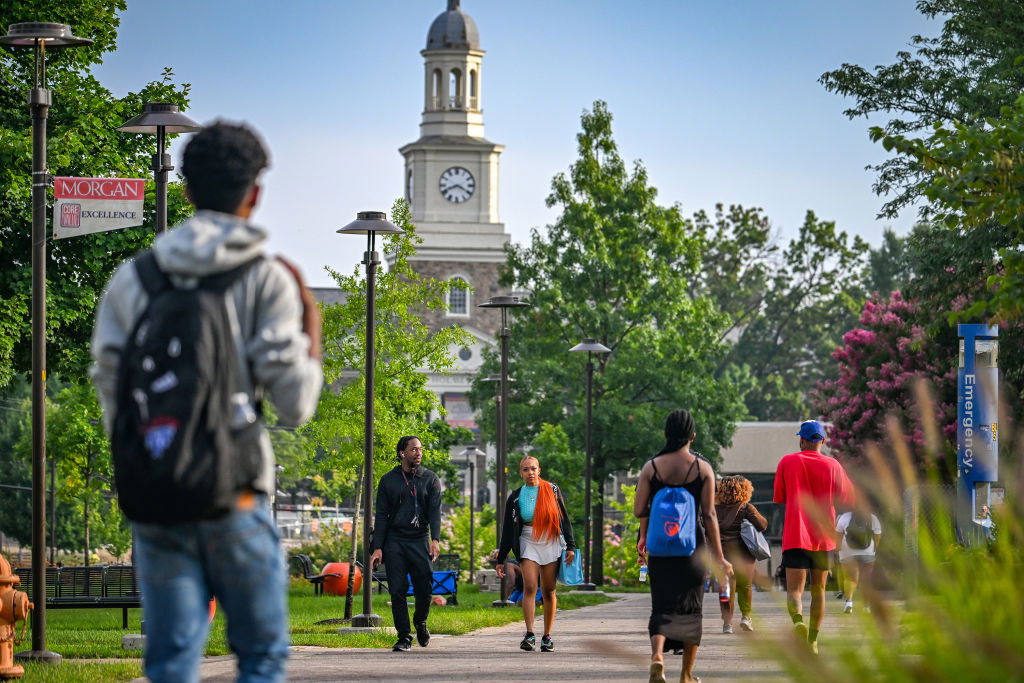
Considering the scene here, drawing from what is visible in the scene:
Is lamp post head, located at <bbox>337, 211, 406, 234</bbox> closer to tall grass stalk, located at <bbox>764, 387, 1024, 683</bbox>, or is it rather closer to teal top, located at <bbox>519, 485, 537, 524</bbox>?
teal top, located at <bbox>519, 485, 537, 524</bbox>

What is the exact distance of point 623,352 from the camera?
4444cm

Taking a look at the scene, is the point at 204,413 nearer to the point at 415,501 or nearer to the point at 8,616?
the point at 8,616

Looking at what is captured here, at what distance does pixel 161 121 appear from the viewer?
49.0ft

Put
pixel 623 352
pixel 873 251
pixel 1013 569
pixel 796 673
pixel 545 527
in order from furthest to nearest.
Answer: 1. pixel 873 251
2. pixel 623 352
3. pixel 545 527
4. pixel 1013 569
5. pixel 796 673

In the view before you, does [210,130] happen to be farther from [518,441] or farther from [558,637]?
[518,441]

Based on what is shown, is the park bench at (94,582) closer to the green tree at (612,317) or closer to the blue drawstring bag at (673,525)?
the blue drawstring bag at (673,525)

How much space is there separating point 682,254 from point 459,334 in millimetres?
11337

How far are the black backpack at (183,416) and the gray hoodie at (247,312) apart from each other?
6 cm

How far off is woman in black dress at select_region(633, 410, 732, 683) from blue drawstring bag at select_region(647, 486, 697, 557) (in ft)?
0.25

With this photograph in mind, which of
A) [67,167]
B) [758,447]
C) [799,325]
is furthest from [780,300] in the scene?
[67,167]

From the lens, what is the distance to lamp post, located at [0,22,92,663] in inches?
504

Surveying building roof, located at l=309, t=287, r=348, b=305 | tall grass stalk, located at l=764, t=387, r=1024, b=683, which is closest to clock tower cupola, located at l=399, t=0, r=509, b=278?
building roof, located at l=309, t=287, r=348, b=305

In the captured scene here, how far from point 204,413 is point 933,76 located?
28.6m

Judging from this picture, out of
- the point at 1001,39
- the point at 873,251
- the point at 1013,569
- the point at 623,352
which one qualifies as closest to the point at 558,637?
the point at 1013,569
